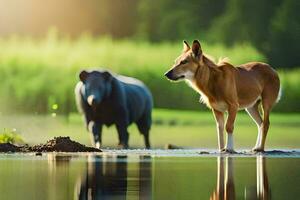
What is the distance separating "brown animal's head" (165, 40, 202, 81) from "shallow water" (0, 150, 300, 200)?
84cm

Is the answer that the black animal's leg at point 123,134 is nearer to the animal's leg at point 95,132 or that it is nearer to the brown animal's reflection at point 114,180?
the animal's leg at point 95,132

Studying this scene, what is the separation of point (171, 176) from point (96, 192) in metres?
1.54

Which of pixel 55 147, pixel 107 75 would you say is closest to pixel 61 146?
pixel 55 147

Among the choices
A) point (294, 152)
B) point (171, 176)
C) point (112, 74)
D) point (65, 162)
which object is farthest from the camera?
point (112, 74)

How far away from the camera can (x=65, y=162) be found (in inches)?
378

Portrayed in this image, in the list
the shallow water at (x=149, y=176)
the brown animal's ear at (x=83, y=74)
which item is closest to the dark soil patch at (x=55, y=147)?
the shallow water at (x=149, y=176)

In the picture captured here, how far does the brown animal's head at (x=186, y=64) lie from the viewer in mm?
10867

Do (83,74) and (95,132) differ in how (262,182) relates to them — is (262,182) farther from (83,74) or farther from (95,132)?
(83,74)

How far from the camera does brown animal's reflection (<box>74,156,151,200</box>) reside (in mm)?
6219

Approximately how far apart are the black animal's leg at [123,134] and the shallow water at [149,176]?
10.9 ft

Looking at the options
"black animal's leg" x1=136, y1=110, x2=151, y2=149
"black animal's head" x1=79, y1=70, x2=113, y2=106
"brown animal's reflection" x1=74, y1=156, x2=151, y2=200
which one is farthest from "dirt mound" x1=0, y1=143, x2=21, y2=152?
"black animal's leg" x1=136, y1=110, x2=151, y2=149

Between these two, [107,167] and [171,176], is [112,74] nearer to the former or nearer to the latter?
[107,167]

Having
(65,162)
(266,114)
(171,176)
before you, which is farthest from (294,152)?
(171,176)

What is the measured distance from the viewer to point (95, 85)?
14.7 metres
